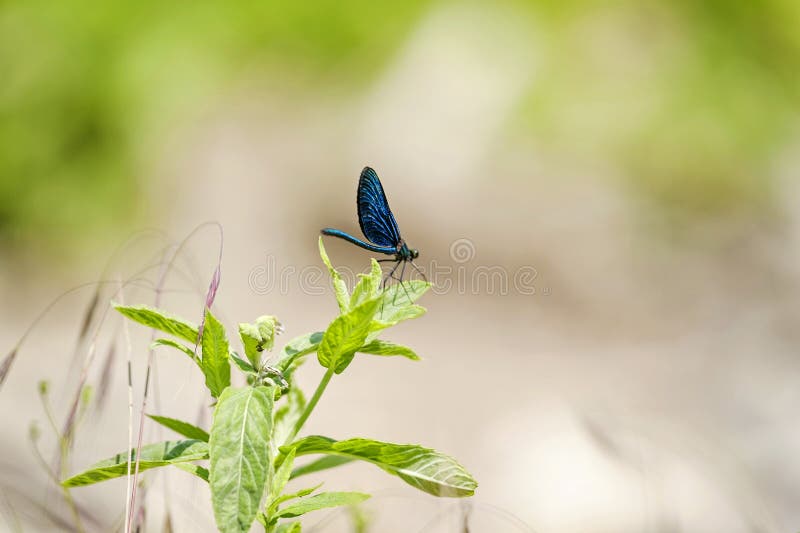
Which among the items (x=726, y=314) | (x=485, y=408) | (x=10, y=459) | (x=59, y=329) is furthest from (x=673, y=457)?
(x=59, y=329)

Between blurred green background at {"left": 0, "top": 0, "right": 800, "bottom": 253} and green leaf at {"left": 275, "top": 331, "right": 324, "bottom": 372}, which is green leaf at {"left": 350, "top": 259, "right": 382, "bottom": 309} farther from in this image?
blurred green background at {"left": 0, "top": 0, "right": 800, "bottom": 253}

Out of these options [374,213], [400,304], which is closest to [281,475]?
[400,304]

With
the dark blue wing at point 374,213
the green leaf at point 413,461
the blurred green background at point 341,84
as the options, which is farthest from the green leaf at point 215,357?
the blurred green background at point 341,84

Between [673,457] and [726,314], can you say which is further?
[726,314]

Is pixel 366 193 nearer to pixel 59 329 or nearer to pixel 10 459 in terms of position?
pixel 10 459

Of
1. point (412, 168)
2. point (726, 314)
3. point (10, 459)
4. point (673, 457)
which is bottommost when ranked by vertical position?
point (10, 459)

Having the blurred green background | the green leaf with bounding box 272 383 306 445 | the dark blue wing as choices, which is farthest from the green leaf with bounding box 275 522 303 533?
the blurred green background

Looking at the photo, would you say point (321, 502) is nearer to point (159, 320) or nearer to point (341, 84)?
point (159, 320)

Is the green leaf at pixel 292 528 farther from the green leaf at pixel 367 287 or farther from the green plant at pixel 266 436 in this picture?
the green leaf at pixel 367 287
